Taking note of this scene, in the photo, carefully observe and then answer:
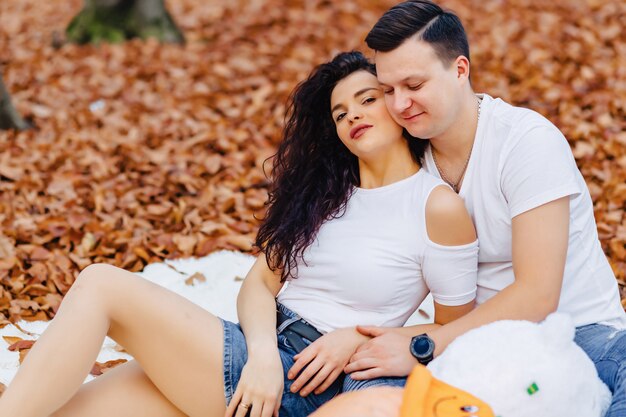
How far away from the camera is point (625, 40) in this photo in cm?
600

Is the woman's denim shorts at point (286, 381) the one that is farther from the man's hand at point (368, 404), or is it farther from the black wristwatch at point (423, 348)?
the man's hand at point (368, 404)

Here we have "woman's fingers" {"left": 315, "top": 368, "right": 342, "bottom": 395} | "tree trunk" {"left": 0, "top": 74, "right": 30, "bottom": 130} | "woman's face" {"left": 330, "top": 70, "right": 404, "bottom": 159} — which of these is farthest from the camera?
"tree trunk" {"left": 0, "top": 74, "right": 30, "bottom": 130}

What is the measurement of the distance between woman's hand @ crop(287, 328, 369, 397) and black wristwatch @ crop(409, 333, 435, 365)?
187mm

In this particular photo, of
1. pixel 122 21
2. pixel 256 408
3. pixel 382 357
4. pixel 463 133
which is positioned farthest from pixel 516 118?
pixel 122 21

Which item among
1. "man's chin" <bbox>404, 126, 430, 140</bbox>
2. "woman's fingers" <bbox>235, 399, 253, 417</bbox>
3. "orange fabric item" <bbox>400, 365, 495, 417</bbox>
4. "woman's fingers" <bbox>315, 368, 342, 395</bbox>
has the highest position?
"man's chin" <bbox>404, 126, 430, 140</bbox>

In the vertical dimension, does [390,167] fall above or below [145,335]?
above

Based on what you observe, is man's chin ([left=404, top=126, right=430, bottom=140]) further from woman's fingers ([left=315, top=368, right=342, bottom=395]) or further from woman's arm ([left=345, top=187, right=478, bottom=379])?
woman's fingers ([left=315, top=368, right=342, bottom=395])

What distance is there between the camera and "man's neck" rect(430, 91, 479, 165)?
2576mm

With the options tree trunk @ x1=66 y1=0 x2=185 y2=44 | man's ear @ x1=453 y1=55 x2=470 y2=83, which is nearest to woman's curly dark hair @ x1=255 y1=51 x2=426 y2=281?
man's ear @ x1=453 y1=55 x2=470 y2=83

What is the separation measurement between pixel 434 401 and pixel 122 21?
603 centimetres

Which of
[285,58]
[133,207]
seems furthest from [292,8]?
[133,207]

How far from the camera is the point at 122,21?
22.9 feet

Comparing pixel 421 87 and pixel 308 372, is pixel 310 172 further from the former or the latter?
pixel 308 372

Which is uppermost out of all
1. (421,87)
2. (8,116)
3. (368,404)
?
(421,87)
